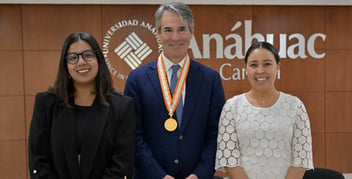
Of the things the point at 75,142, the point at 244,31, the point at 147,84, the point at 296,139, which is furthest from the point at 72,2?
the point at 296,139

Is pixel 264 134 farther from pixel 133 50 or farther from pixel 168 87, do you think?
pixel 133 50

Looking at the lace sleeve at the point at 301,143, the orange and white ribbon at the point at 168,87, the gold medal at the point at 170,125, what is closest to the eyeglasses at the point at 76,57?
the orange and white ribbon at the point at 168,87

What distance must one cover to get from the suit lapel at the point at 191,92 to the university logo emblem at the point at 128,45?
2.81 meters

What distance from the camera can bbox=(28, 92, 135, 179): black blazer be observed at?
2.01 meters

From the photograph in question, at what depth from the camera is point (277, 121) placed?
2.22 metres

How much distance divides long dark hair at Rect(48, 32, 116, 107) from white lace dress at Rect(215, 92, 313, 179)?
78 cm

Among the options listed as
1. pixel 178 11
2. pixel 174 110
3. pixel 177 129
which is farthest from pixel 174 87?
pixel 178 11

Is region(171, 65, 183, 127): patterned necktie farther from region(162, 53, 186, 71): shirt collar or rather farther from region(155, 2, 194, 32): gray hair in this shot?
region(155, 2, 194, 32): gray hair

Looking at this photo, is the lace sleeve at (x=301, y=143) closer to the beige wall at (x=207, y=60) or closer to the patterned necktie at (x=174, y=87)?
the patterned necktie at (x=174, y=87)

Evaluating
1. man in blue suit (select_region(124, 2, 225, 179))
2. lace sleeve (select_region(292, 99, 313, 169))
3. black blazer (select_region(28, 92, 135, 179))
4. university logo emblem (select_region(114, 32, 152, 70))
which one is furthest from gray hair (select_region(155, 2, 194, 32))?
university logo emblem (select_region(114, 32, 152, 70))

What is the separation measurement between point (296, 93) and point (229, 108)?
3.41m

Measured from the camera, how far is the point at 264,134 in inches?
87.5

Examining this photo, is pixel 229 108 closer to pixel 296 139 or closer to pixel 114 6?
pixel 296 139

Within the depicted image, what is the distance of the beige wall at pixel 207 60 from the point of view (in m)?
5.03
